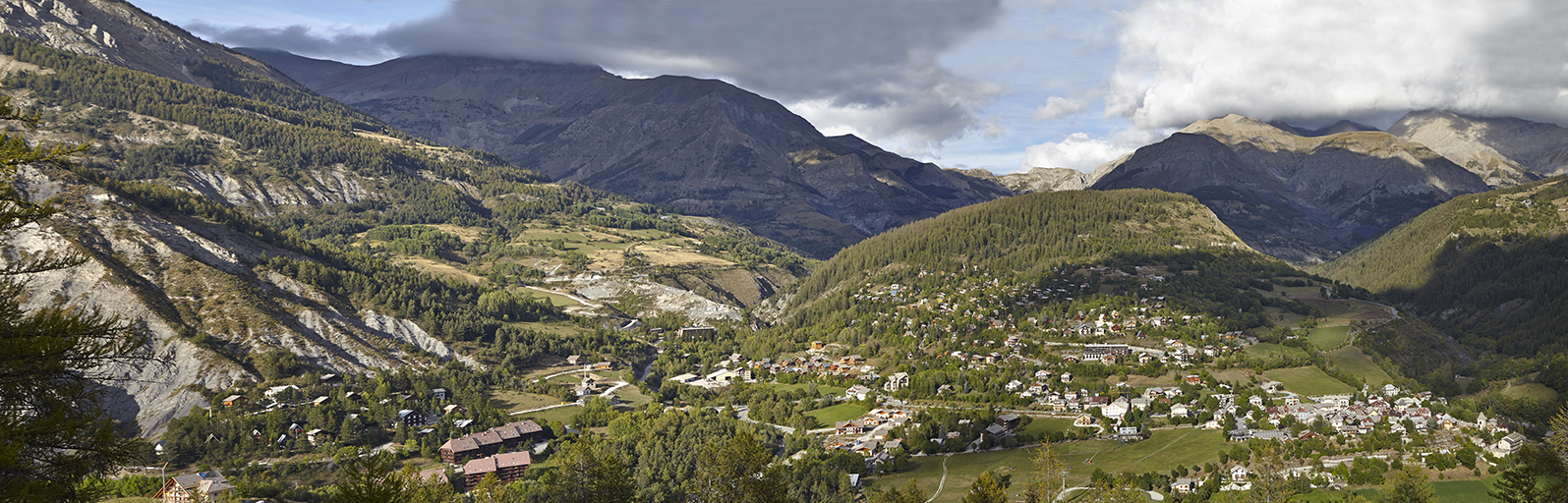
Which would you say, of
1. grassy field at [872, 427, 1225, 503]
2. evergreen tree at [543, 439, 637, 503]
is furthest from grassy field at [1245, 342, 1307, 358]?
evergreen tree at [543, 439, 637, 503]

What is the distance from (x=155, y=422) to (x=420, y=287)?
72533 millimetres

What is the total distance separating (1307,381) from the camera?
127 meters

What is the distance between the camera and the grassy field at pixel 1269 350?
141875 millimetres

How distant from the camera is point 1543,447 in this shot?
4559cm

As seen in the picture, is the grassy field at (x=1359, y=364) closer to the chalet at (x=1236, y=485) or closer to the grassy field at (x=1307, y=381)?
the grassy field at (x=1307, y=381)

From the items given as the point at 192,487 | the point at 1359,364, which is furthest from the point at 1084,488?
the point at 192,487

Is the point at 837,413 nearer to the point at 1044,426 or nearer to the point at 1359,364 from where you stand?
the point at 1044,426

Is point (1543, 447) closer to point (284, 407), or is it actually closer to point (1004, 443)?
point (1004, 443)

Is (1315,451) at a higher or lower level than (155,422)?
higher

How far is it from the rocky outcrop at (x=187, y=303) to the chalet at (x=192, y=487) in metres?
23.2

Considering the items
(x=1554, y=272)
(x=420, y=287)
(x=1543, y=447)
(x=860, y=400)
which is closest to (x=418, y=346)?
(x=420, y=287)

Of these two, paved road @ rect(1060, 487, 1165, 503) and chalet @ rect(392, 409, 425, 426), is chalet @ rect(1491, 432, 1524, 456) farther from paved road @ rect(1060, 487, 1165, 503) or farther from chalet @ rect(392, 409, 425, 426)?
chalet @ rect(392, 409, 425, 426)

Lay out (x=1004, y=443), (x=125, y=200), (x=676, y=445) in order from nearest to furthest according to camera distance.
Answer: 1. (x=676, y=445)
2. (x=1004, y=443)
3. (x=125, y=200)

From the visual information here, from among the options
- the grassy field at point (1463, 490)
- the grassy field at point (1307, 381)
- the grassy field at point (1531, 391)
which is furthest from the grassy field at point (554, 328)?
the grassy field at point (1531, 391)
